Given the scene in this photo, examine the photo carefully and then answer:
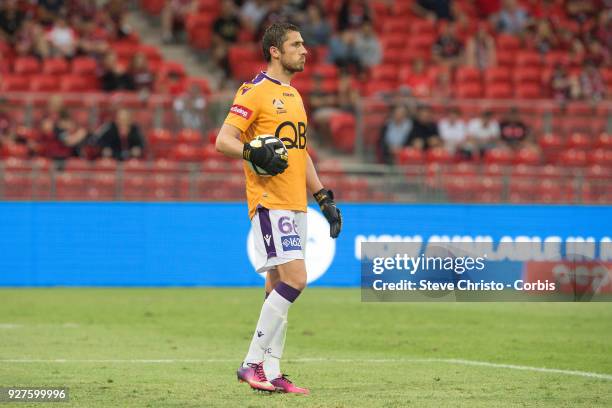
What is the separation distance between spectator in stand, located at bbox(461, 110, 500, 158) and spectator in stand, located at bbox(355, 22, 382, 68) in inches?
144

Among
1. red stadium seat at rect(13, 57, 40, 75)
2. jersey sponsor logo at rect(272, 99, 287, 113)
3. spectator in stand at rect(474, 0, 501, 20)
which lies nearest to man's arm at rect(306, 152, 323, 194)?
jersey sponsor logo at rect(272, 99, 287, 113)

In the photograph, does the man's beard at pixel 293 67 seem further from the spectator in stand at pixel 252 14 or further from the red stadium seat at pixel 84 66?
the spectator in stand at pixel 252 14

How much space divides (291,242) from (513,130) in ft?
42.9

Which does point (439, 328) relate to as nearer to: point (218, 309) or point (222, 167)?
point (218, 309)

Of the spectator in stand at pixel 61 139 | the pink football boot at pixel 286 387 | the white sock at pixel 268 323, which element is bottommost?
the pink football boot at pixel 286 387

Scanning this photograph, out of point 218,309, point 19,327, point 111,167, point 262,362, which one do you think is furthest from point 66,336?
point 111,167


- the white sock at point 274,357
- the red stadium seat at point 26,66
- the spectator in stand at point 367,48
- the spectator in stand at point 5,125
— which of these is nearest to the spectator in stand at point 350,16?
the spectator in stand at point 367,48

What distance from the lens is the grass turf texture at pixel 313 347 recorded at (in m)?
8.16

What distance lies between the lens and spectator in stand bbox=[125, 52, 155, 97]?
20859 mm

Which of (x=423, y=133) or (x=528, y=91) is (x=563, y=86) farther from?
(x=423, y=133)

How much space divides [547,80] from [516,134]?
370 cm

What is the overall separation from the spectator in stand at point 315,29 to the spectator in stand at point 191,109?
187 inches

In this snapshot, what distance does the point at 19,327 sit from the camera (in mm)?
12586

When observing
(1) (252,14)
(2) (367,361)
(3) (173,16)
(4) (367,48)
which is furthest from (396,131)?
(2) (367,361)
